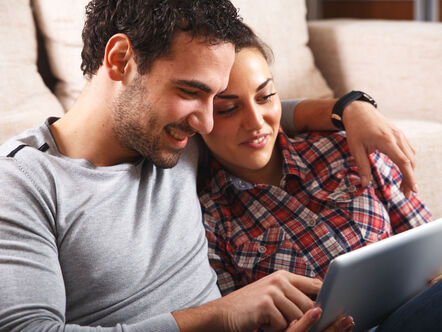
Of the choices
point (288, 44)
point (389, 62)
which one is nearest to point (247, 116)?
point (288, 44)

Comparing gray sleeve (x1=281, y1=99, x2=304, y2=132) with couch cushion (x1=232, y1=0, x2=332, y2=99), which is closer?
gray sleeve (x1=281, y1=99, x2=304, y2=132)

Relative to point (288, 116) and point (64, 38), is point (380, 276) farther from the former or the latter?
point (64, 38)

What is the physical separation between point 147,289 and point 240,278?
0.27 meters

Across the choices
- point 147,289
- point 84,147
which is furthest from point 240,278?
point 84,147

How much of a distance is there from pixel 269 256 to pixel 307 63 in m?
0.95

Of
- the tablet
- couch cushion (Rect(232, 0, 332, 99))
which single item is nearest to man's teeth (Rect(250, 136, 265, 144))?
the tablet

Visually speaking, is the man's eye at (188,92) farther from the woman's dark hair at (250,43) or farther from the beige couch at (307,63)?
the beige couch at (307,63)

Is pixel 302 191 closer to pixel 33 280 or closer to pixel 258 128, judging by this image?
pixel 258 128

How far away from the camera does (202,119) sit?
3.24ft

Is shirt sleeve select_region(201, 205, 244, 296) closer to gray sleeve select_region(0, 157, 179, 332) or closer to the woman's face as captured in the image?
the woman's face

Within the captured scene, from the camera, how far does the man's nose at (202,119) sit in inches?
38.7

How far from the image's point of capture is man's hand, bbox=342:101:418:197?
3.60 feet

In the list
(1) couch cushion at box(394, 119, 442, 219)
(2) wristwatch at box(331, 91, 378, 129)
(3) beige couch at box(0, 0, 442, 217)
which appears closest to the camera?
(2) wristwatch at box(331, 91, 378, 129)

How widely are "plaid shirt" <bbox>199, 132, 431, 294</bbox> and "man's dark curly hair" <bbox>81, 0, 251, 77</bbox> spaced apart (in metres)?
0.32
